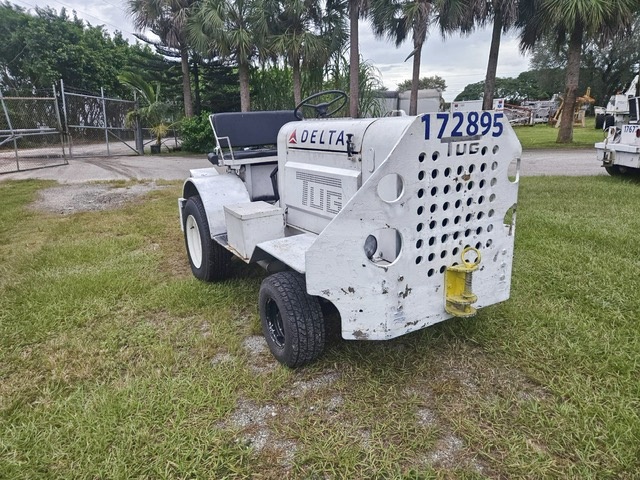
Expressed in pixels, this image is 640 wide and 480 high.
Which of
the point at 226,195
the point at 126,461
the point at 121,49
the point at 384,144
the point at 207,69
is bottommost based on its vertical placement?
the point at 126,461

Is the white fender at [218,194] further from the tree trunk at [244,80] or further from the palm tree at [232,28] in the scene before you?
the tree trunk at [244,80]

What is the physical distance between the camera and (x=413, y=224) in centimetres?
217

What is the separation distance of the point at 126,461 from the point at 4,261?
3.52m

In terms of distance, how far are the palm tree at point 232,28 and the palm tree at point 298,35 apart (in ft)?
2.12

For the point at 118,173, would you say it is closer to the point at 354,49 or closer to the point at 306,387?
the point at 354,49

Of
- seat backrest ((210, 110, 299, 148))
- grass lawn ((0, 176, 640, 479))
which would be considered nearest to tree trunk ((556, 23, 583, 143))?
grass lawn ((0, 176, 640, 479))

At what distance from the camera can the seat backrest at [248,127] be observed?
3.89 m

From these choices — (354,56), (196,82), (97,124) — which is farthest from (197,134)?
(354,56)

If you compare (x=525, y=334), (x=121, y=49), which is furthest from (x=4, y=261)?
(x=121, y=49)

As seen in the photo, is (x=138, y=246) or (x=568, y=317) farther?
(x=138, y=246)

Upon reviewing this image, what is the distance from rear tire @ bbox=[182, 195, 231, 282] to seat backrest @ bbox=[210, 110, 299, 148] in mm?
619

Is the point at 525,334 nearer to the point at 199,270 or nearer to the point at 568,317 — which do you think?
the point at 568,317

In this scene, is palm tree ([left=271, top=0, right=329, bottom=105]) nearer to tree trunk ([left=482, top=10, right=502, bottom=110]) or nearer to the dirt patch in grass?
tree trunk ([left=482, top=10, right=502, bottom=110])

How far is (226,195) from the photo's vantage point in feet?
11.8
